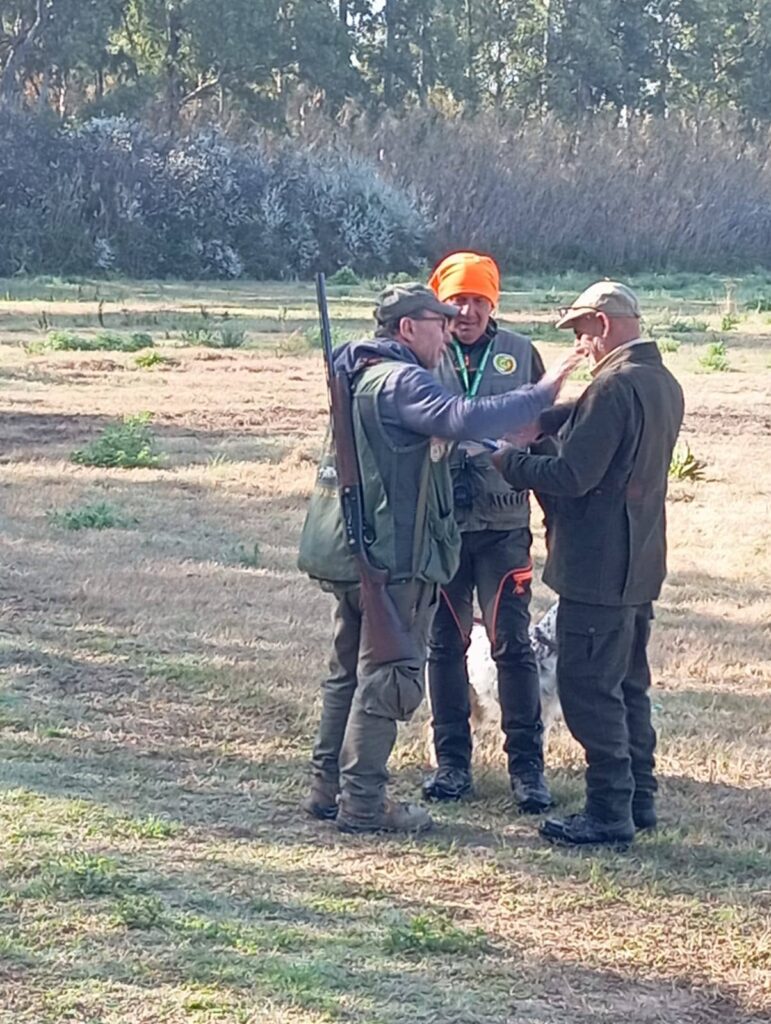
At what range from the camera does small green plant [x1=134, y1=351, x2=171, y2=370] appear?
18.7 meters

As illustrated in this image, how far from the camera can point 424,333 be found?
5.50 meters

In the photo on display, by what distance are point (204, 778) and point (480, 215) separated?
1368 inches

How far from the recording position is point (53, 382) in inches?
692

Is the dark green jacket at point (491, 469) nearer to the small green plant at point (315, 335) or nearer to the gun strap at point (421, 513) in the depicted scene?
the gun strap at point (421, 513)

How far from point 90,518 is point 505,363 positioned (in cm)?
527

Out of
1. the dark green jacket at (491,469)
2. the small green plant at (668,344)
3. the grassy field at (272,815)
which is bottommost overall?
the grassy field at (272,815)

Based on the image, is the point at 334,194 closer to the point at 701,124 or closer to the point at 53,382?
the point at 701,124

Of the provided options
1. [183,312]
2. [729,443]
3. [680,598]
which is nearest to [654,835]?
[680,598]

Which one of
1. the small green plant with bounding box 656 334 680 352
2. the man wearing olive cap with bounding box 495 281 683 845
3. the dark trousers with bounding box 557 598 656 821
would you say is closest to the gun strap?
the man wearing olive cap with bounding box 495 281 683 845

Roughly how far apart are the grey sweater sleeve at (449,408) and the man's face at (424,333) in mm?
167

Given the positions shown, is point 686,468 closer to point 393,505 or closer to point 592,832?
point 592,832

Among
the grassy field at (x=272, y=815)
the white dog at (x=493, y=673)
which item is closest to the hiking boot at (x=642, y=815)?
the grassy field at (x=272, y=815)

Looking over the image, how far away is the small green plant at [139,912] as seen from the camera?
484cm

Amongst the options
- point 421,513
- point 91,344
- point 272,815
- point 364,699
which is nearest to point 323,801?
point 272,815
